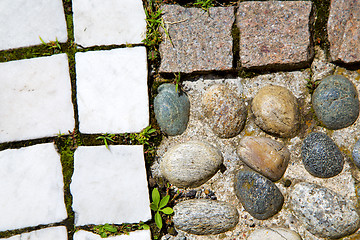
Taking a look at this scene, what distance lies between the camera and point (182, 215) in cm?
228

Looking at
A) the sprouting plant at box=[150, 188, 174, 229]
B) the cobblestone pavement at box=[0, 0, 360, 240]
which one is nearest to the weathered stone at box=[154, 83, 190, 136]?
the cobblestone pavement at box=[0, 0, 360, 240]

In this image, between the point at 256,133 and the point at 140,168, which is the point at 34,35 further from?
the point at 256,133

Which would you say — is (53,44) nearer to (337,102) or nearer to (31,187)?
(31,187)

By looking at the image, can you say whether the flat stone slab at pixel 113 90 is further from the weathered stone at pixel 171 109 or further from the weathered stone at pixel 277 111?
the weathered stone at pixel 277 111

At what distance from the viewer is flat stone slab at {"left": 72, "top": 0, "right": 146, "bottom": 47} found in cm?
242

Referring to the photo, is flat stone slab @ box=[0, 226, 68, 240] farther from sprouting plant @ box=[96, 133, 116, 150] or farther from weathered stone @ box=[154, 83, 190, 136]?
weathered stone @ box=[154, 83, 190, 136]

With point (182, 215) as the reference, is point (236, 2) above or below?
above

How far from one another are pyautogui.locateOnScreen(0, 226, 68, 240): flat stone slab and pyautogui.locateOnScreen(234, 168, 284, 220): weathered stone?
51.8 inches

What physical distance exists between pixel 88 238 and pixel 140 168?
2.07 ft

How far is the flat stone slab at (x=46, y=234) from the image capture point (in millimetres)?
2336

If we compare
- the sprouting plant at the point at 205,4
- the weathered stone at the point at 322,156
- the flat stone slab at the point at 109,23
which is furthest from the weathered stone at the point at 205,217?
the sprouting plant at the point at 205,4

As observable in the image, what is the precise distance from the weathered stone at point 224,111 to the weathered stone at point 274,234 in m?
0.71

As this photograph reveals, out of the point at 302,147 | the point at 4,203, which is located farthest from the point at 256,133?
the point at 4,203

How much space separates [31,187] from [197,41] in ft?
5.34
